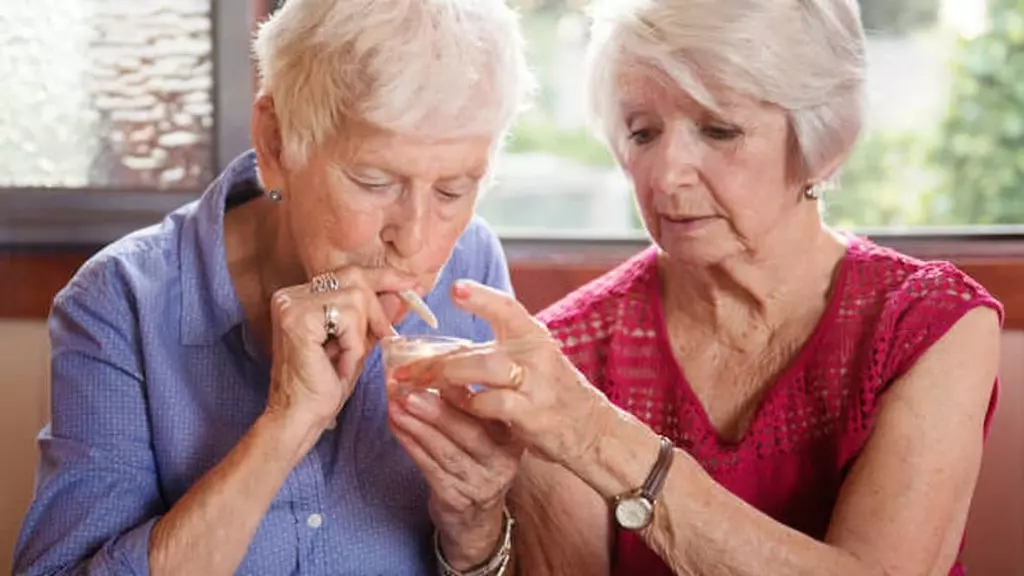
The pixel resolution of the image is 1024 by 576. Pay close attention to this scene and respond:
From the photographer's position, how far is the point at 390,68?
1.52m

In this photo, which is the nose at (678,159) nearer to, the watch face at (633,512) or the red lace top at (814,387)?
the red lace top at (814,387)

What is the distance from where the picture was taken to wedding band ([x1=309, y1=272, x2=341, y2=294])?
1565 mm

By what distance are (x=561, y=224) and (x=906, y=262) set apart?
2.66ft

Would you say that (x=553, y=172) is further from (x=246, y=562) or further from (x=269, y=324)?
(x=246, y=562)

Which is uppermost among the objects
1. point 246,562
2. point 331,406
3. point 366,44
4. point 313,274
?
point 366,44

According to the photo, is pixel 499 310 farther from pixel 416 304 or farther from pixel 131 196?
pixel 131 196

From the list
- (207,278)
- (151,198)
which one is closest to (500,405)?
(207,278)

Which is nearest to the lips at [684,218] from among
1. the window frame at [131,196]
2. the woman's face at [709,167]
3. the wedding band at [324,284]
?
the woman's face at [709,167]

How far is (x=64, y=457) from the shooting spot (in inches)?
63.9

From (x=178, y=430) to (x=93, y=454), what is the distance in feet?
0.37

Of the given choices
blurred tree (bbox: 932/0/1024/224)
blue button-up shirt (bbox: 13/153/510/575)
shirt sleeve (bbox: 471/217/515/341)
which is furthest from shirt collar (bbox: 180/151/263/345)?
blurred tree (bbox: 932/0/1024/224)

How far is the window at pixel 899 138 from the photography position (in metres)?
2.48

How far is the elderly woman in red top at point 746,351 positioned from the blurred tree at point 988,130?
707mm

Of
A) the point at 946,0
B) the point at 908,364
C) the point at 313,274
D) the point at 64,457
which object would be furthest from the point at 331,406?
the point at 946,0
